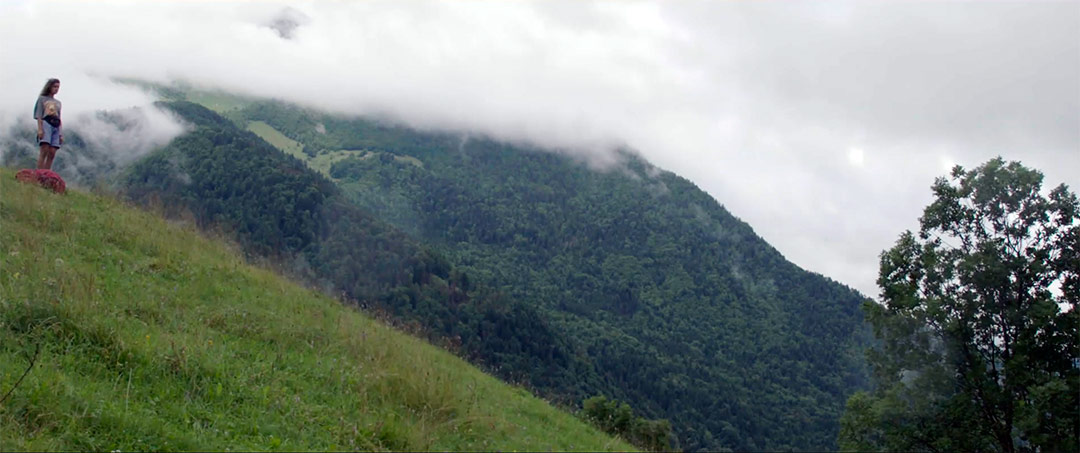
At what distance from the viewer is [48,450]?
486 centimetres

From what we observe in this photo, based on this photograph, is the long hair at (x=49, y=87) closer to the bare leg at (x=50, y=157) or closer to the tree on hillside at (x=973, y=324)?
the bare leg at (x=50, y=157)

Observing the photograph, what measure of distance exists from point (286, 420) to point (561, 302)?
171197mm

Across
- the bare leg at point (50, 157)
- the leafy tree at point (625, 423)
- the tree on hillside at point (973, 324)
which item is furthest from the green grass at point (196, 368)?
the tree on hillside at point (973, 324)

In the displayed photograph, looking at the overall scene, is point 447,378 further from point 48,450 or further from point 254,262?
point 254,262

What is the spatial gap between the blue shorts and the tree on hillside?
59.7 ft

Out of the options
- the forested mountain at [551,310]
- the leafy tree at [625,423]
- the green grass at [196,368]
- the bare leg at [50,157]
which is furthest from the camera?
the forested mountain at [551,310]

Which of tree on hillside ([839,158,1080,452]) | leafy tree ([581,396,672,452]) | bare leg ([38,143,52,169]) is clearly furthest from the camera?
tree on hillside ([839,158,1080,452])

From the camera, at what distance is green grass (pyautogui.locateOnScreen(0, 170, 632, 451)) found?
543 centimetres

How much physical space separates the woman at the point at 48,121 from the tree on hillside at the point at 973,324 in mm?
18250

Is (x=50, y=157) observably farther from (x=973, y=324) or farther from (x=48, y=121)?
(x=973, y=324)

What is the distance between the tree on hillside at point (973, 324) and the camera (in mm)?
16109

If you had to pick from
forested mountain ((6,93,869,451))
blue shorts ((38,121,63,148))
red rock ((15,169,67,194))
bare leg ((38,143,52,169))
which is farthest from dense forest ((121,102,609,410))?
red rock ((15,169,67,194))

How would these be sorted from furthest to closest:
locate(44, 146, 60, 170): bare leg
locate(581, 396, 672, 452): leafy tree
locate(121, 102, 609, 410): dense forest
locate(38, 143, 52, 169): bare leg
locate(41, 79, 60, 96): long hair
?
locate(121, 102, 609, 410): dense forest, locate(581, 396, 672, 452): leafy tree, locate(44, 146, 60, 170): bare leg, locate(38, 143, 52, 169): bare leg, locate(41, 79, 60, 96): long hair

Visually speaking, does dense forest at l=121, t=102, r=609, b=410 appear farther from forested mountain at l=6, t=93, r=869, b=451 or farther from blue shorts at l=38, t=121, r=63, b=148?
blue shorts at l=38, t=121, r=63, b=148
